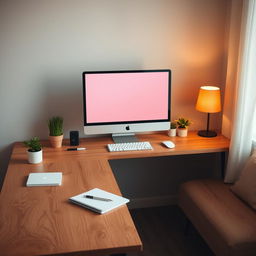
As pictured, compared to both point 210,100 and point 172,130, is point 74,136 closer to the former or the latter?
point 172,130

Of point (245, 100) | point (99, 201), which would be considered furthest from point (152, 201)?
point (99, 201)

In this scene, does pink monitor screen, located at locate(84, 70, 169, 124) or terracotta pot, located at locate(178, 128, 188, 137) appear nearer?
pink monitor screen, located at locate(84, 70, 169, 124)

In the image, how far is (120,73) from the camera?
2.85 m

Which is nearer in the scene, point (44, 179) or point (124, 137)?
point (44, 179)

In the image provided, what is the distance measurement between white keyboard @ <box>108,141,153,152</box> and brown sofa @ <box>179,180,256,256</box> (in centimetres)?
43

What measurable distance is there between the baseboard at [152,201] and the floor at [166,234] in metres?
0.04

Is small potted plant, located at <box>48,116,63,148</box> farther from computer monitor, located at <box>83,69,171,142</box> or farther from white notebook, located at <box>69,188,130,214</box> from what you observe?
white notebook, located at <box>69,188,130,214</box>

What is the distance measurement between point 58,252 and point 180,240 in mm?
1592

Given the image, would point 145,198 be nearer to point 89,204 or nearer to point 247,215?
point 247,215

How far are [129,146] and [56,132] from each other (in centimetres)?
56

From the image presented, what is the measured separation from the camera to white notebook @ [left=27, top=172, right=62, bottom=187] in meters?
2.16

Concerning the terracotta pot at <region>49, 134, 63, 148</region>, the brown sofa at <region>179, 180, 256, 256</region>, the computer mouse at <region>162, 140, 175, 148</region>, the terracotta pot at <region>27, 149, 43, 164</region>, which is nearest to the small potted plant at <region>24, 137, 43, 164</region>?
the terracotta pot at <region>27, 149, 43, 164</region>

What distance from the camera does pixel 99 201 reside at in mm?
1940

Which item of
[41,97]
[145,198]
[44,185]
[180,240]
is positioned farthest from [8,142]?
[180,240]
